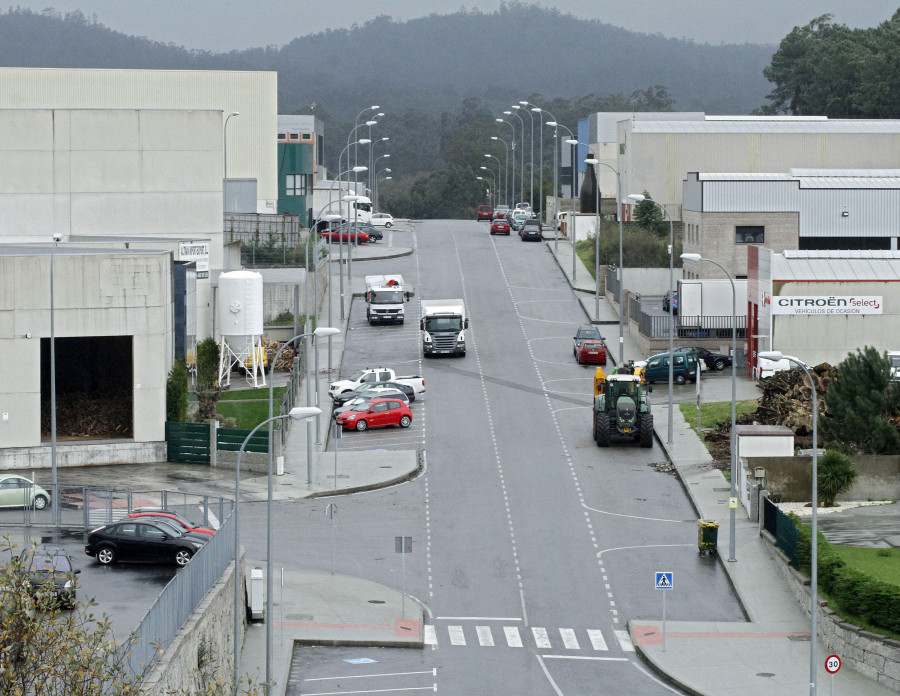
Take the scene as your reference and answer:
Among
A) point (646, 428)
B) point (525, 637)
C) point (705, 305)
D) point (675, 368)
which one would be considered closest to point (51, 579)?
point (525, 637)

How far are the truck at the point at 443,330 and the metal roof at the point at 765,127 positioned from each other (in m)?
40.0

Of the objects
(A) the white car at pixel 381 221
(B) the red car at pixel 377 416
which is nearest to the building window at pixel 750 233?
(B) the red car at pixel 377 416

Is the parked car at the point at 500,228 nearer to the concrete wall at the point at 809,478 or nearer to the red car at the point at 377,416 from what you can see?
the red car at the point at 377,416

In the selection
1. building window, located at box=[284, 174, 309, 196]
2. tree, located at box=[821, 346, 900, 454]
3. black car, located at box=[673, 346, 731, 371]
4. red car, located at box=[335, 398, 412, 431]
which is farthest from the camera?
building window, located at box=[284, 174, 309, 196]

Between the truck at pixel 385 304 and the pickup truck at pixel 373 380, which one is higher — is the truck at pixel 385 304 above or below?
above

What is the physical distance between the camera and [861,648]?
3161 cm

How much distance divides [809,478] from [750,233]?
1360 inches

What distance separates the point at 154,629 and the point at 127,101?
8725 cm

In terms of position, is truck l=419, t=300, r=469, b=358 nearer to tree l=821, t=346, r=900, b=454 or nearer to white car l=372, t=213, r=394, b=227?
tree l=821, t=346, r=900, b=454

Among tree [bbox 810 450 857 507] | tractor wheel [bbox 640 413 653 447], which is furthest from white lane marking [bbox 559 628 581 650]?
tractor wheel [bbox 640 413 653 447]

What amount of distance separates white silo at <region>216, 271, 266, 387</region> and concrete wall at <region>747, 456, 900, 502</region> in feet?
85.7

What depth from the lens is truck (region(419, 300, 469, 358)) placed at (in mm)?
67500

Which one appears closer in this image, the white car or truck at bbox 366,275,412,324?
truck at bbox 366,275,412,324

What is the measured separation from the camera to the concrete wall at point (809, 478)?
147ft
